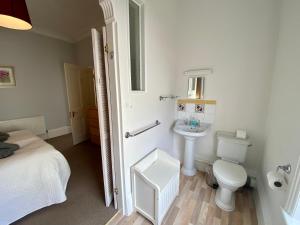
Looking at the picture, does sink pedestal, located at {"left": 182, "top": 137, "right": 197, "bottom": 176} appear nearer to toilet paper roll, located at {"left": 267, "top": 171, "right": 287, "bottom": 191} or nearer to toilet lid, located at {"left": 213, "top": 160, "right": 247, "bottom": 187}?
toilet lid, located at {"left": 213, "top": 160, "right": 247, "bottom": 187}

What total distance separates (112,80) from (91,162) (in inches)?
79.1

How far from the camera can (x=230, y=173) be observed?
62.4 inches

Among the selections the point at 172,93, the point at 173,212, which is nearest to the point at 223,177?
the point at 173,212

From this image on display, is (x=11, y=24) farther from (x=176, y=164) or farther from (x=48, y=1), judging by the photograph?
(x=176, y=164)

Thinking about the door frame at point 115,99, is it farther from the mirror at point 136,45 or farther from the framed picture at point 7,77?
the framed picture at point 7,77

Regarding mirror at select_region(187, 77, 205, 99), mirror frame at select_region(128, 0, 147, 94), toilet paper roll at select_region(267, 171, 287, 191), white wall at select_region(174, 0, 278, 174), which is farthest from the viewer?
mirror at select_region(187, 77, 205, 99)

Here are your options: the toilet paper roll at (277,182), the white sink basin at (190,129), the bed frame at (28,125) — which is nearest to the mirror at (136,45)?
the white sink basin at (190,129)

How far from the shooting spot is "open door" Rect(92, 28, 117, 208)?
4.20 feet

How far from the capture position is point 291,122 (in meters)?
1.04

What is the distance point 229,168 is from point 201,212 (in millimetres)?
634

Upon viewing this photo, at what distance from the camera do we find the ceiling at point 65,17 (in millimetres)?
2270

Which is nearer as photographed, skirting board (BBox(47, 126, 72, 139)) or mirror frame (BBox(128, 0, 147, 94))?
mirror frame (BBox(128, 0, 147, 94))

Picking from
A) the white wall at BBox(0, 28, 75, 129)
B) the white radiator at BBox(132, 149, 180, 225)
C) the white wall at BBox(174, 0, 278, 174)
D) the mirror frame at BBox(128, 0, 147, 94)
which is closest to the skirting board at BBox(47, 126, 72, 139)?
the white wall at BBox(0, 28, 75, 129)

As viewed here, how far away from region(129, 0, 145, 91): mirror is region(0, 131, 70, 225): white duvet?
51.8 inches
